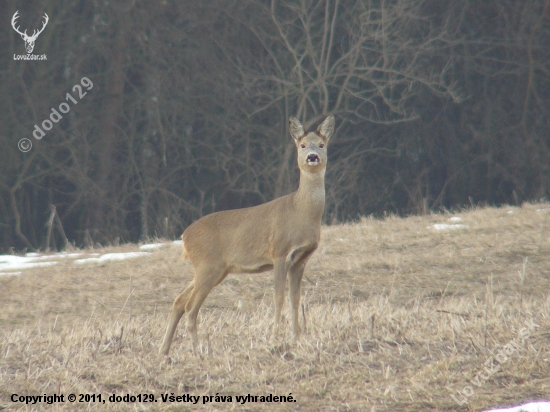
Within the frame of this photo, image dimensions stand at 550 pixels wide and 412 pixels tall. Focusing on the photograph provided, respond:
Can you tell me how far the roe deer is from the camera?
741 centimetres

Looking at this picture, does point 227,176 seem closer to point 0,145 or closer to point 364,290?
point 0,145

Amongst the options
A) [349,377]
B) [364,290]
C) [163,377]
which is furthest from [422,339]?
[364,290]

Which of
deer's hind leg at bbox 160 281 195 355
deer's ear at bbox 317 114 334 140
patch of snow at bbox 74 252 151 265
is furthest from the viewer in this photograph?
patch of snow at bbox 74 252 151 265

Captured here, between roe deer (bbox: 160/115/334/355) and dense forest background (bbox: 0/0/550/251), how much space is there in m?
15.3

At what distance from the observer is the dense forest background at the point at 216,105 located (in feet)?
78.9

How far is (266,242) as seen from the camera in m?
7.56

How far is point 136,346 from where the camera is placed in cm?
727

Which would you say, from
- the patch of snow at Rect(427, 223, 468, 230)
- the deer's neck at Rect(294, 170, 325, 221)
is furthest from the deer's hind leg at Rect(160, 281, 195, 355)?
the patch of snow at Rect(427, 223, 468, 230)

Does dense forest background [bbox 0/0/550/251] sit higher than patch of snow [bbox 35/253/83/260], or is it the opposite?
dense forest background [bbox 0/0/550/251]

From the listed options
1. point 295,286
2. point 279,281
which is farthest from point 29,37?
point 279,281

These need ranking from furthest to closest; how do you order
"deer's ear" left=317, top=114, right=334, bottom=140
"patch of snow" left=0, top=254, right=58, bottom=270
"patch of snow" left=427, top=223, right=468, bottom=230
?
"patch of snow" left=427, top=223, right=468, bottom=230 < "patch of snow" left=0, top=254, right=58, bottom=270 < "deer's ear" left=317, top=114, right=334, bottom=140

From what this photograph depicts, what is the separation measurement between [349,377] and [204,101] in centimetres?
1987

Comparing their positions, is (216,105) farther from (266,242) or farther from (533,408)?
(533,408)

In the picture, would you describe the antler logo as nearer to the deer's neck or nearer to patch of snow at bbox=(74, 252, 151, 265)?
patch of snow at bbox=(74, 252, 151, 265)
